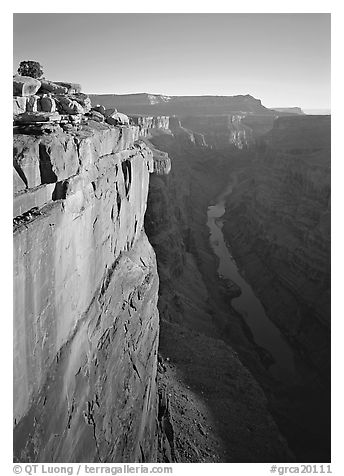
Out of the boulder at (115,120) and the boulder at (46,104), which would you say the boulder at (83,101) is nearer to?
the boulder at (115,120)

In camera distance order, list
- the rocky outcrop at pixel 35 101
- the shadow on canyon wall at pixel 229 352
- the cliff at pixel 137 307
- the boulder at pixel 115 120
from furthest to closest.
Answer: the shadow on canyon wall at pixel 229 352
the boulder at pixel 115 120
the rocky outcrop at pixel 35 101
the cliff at pixel 137 307

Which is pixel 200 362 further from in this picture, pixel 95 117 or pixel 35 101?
pixel 35 101

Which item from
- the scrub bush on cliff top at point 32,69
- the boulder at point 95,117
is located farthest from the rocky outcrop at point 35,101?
the scrub bush on cliff top at point 32,69

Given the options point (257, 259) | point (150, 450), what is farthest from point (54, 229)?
point (257, 259)

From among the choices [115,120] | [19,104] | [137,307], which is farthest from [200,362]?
[19,104]
